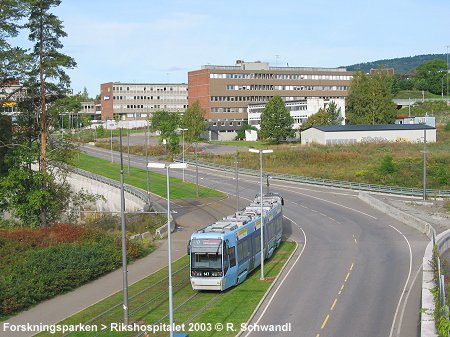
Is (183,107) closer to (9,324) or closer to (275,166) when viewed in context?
(275,166)

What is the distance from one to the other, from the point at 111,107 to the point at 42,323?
15308 cm

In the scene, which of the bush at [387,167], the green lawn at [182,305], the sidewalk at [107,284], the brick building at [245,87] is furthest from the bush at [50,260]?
the brick building at [245,87]

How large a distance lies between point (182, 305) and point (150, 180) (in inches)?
2263

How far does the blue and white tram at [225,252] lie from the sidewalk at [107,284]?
5.70 meters

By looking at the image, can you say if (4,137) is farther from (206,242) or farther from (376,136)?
(376,136)

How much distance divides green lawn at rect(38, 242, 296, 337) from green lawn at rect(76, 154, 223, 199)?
36972 millimetres

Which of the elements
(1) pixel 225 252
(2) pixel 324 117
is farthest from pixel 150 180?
(1) pixel 225 252

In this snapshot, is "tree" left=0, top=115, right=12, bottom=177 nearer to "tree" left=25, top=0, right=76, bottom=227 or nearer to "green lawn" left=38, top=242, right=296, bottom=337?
"tree" left=25, top=0, right=76, bottom=227

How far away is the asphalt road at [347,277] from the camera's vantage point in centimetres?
2691

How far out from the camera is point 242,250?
34094mm

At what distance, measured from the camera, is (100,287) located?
3572cm

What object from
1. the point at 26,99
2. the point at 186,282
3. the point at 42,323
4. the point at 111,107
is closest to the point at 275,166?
the point at 26,99

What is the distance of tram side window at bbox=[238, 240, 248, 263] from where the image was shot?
3359cm

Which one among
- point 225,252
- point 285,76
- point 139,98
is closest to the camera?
point 225,252
